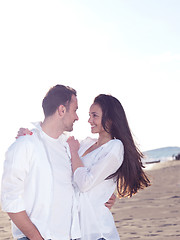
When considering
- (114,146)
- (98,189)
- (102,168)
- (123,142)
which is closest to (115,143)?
(114,146)

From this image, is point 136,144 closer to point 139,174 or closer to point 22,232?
point 139,174

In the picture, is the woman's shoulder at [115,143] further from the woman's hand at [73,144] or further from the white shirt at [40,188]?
the white shirt at [40,188]

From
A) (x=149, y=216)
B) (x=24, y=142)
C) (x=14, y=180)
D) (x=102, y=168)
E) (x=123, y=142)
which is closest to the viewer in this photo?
(x=14, y=180)

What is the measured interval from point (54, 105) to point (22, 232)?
98cm

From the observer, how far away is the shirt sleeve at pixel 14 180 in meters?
3.02

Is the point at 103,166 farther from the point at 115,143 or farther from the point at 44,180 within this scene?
the point at 44,180

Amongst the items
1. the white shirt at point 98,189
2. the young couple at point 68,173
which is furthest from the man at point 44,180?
the white shirt at point 98,189

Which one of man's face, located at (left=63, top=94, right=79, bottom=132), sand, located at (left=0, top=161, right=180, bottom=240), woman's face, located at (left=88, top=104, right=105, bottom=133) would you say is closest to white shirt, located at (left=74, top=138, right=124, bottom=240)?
woman's face, located at (left=88, top=104, right=105, bottom=133)

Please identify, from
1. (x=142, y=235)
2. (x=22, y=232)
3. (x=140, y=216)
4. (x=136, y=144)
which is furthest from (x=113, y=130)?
(x=140, y=216)

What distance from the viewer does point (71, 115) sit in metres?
3.57

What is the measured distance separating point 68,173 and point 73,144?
0.36m

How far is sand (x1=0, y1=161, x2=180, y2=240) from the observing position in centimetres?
820

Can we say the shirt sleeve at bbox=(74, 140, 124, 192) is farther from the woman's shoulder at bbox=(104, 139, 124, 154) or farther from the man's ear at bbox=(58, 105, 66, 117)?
the man's ear at bbox=(58, 105, 66, 117)

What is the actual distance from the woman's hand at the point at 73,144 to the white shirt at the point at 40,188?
1.13 feet
